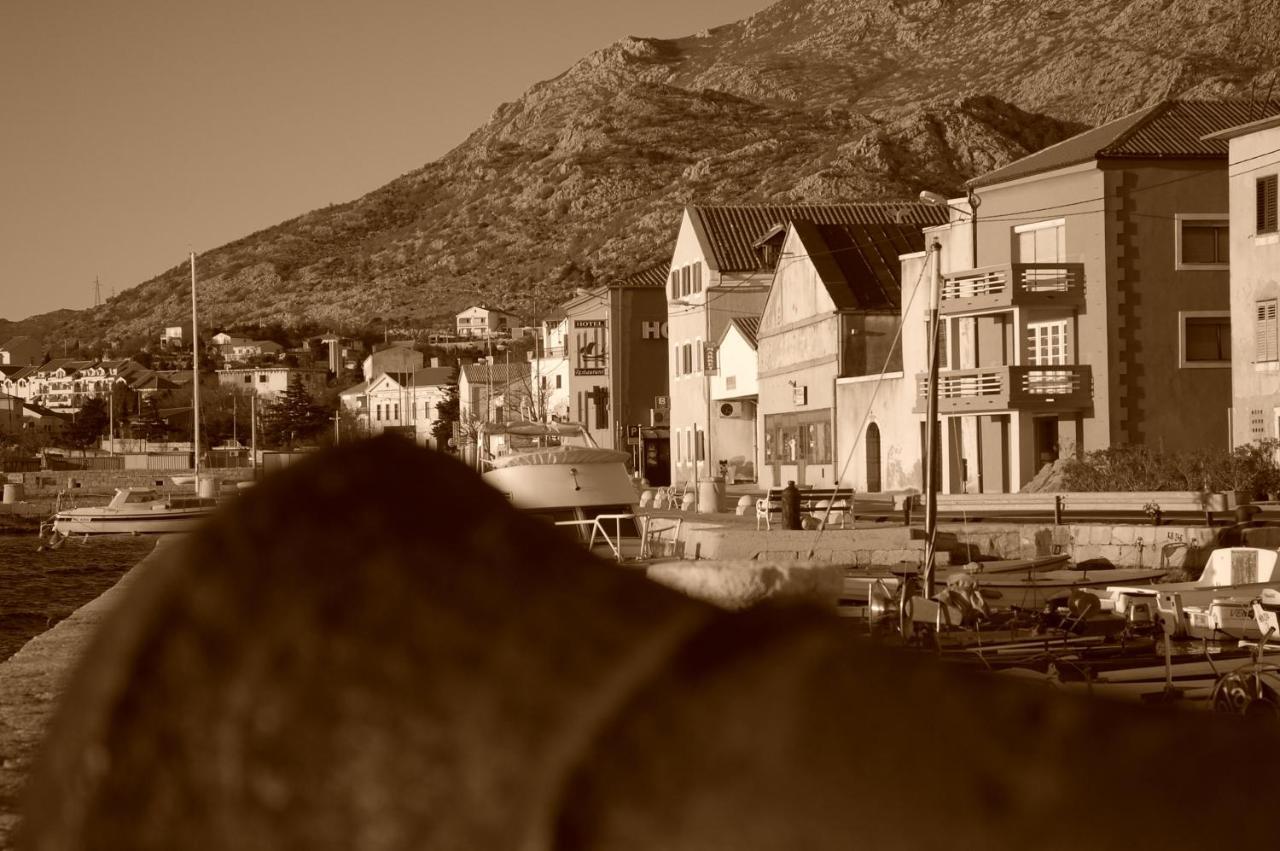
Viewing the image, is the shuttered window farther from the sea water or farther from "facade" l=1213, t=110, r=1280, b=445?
the sea water

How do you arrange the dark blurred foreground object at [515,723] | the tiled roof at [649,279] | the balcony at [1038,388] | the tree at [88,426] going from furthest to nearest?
1. the tree at [88,426]
2. the tiled roof at [649,279]
3. the balcony at [1038,388]
4. the dark blurred foreground object at [515,723]

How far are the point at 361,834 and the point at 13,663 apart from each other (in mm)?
10585

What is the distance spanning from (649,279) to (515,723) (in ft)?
256

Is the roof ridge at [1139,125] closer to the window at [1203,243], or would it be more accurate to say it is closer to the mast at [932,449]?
the window at [1203,243]

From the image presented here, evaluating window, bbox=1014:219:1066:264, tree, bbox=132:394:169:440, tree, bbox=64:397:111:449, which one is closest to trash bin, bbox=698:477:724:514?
window, bbox=1014:219:1066:264

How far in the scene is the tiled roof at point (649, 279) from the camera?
77.2 meters

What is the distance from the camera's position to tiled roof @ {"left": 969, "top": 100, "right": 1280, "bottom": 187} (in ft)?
138

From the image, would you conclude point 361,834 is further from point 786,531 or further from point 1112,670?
point 786,531

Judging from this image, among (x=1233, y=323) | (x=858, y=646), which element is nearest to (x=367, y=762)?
(x=858, y=646)

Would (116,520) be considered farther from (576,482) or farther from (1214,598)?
(1214,598)

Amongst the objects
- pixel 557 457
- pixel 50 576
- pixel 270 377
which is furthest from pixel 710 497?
pixel 270 377

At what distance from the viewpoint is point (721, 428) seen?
64.2m

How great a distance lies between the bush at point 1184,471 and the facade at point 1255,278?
2960mm

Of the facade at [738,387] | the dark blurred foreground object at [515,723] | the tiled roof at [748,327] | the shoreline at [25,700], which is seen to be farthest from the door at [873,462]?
the dark blurred foreground object at [515,723]
